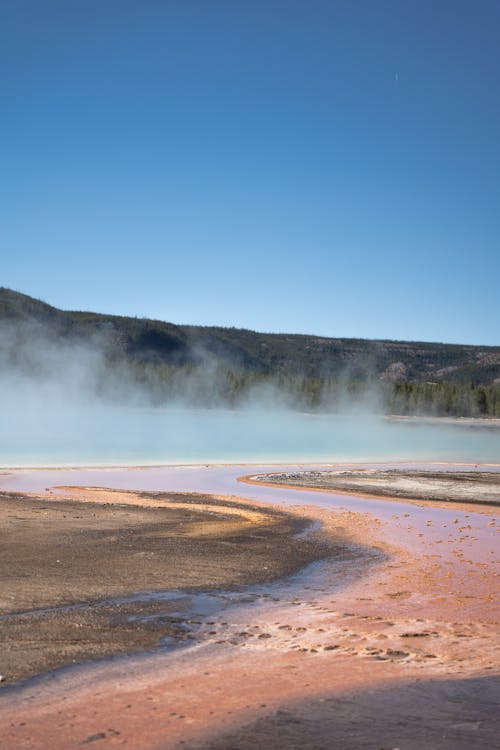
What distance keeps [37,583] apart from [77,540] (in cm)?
360

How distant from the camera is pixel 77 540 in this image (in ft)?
44.3

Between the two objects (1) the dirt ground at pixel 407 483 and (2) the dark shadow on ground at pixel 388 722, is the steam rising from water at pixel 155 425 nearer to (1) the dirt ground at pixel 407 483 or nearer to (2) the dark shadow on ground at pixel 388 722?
(1) the dirt ground at pixel 407 483

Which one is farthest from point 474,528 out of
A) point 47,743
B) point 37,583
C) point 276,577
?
point 47,743

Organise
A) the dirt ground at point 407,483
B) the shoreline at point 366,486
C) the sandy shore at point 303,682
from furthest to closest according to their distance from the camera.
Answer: the dirt ground at point 407,483 → the shoreline at point 366,486 → the sandy shore at point 303,682

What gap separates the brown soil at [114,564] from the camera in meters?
7.64

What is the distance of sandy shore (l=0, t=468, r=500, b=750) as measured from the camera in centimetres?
535

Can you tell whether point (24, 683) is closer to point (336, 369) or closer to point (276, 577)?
point (276, 577)

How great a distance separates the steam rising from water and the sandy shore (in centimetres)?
2403

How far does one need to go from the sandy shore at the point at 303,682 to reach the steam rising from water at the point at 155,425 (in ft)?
78.8

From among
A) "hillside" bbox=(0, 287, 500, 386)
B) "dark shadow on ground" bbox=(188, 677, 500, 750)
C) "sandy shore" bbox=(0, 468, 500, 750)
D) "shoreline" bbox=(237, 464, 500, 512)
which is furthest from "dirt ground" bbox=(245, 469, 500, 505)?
"hillside" bbox=(0, 287, 500, 386)

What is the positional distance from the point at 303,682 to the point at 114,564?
18.5 feet

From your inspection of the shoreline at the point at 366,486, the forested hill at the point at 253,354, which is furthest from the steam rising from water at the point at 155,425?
the shoreline at the point at 366,486

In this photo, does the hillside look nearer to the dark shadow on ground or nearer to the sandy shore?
the sandy shore

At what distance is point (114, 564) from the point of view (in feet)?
37.8
